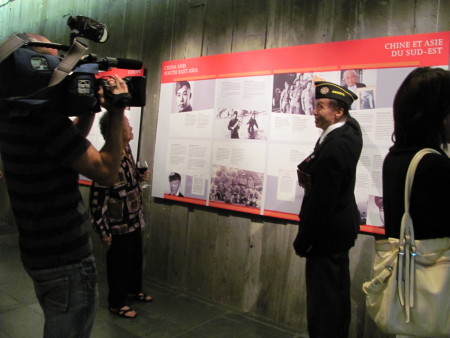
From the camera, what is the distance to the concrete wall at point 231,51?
224cm

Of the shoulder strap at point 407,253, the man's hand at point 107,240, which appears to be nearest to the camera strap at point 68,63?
the shoulder strap at point 407,253

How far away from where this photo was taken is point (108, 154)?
116 centimetres

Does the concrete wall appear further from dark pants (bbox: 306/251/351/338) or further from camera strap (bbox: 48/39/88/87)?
camera strap (bbox: 48/39/88/87)

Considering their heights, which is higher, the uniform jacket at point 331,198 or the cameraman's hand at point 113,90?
the cameraman's hand at point 113,90

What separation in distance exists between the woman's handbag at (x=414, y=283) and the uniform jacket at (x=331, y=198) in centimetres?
64

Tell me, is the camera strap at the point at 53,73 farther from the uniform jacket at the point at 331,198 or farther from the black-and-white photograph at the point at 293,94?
the black-and-white photograph at the point at 293,94

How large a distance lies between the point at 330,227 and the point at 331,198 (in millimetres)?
164

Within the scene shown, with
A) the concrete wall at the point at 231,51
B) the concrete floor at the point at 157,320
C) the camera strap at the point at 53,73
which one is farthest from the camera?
the concrete floor at the point at 157,320

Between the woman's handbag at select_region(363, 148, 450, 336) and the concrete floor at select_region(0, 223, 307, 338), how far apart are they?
5.04 ft

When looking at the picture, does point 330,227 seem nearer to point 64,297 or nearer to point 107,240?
point 64,297

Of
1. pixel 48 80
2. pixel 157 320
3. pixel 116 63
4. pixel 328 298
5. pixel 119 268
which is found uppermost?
pixel 116 63

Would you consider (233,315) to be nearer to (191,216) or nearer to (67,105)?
(191,216)

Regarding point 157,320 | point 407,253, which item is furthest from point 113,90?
point 157,320

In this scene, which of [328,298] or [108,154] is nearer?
[108,154]
